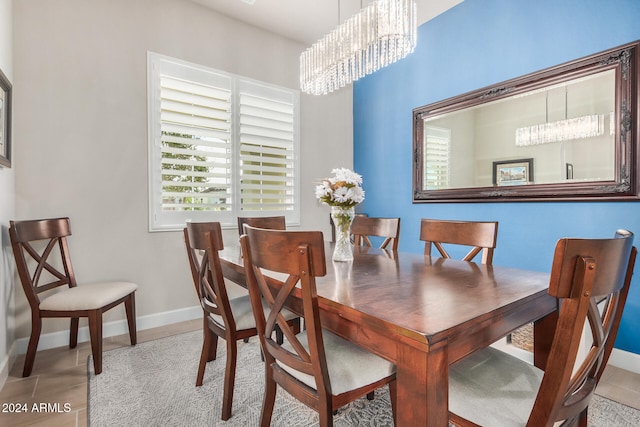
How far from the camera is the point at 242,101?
10.9ft

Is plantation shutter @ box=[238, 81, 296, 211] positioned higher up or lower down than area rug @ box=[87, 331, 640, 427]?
higher up

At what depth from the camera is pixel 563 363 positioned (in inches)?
31.5

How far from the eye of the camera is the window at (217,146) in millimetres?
2871

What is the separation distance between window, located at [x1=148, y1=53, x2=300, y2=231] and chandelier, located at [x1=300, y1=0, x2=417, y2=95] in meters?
1.09

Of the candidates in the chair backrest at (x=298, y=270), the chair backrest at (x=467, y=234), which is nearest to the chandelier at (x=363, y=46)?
the chair backrest at (x=467, y=234)

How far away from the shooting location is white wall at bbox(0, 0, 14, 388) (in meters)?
1.99

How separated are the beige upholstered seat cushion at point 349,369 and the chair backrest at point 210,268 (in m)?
0.47

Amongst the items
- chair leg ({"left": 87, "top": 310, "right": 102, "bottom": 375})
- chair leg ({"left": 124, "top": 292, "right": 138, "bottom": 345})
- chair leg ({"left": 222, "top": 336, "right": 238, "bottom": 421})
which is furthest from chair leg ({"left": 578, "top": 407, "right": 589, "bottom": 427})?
chair leg ({"left": 124, "top": 292, "right": 138, "bottom": 345})

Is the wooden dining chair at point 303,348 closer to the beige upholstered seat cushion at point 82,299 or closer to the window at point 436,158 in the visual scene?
the beige upholstered seat cushion at point 82,299

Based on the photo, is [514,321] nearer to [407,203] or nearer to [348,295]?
[348,295]

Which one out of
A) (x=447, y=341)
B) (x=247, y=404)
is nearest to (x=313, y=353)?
(x=447, y=341)

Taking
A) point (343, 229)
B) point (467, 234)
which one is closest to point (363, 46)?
point (343, 229)

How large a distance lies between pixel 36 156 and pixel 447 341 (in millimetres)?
2982

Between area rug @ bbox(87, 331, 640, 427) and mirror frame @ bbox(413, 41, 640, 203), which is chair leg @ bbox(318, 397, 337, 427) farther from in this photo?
mirror frame @ bbox(413, 41, 640, 203)
